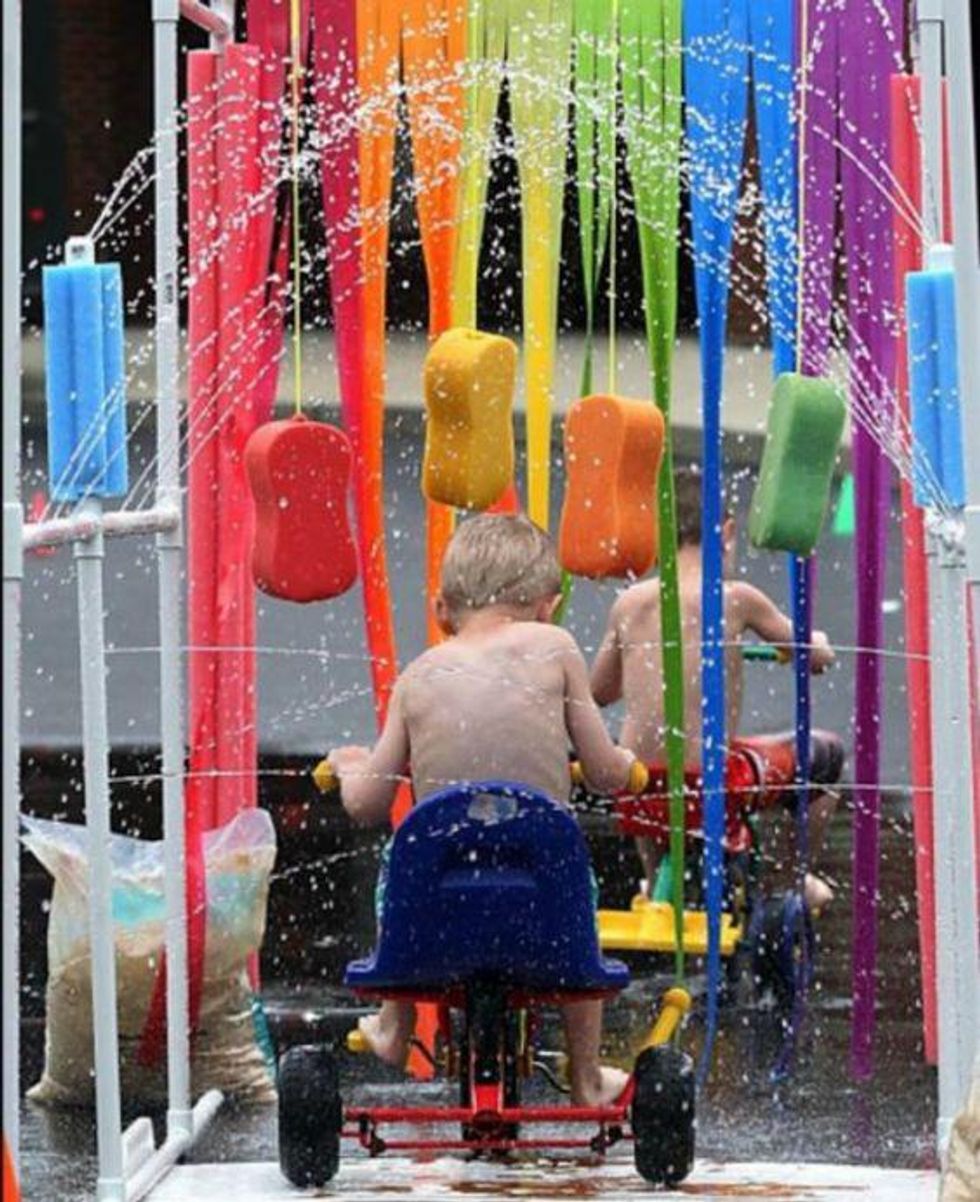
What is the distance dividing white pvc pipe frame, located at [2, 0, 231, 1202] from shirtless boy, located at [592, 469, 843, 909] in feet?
4.00

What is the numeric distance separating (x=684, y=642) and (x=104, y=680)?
64.1 inches

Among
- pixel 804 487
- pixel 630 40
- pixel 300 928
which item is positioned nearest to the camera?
pixel 804 487

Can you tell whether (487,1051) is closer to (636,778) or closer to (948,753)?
(636,778)

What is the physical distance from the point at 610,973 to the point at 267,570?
3.44ft

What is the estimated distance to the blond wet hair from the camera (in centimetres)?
578

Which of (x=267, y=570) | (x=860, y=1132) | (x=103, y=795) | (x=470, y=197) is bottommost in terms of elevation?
(x=860, y=1132)

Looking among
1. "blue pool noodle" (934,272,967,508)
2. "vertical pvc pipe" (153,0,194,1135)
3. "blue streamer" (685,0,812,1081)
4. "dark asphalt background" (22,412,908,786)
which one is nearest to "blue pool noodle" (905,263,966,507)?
"blue pool noodle" (934,272,967,508)

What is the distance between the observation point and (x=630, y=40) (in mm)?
6418

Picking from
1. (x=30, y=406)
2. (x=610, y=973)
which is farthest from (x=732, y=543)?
(x=30, y=406)

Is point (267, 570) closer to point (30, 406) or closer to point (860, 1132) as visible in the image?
point (860, 1132)

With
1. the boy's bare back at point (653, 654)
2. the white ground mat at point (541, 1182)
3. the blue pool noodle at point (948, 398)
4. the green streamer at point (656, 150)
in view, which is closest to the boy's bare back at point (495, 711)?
→ the white ground mat at point (541, 1182)

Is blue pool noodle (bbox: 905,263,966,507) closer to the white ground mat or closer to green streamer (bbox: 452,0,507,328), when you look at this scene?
the white ground mat

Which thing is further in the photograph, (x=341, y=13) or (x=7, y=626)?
(x=341, y=13)

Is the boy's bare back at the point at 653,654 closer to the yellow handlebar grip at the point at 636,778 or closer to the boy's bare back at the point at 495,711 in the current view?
the yellow handlebar grip at the point at 636,778
